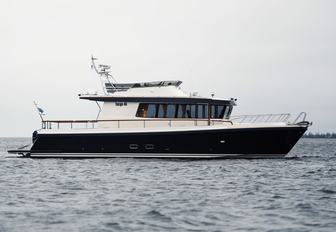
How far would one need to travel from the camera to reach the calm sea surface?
13.8m

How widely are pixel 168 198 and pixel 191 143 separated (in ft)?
41.3

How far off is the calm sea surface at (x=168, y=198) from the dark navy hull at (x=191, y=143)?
1.87 meters

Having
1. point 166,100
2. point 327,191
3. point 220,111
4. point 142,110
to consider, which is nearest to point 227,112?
point 220,111

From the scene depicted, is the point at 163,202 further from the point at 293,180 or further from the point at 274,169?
the point at 274,169

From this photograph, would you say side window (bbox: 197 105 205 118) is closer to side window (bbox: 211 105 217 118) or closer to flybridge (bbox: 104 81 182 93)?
side window (bbox: 211 105 217 118)

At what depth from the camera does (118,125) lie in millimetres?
32125

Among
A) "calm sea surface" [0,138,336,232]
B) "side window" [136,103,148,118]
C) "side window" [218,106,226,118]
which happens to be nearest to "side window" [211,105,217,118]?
"side window" [218,106,226,118]

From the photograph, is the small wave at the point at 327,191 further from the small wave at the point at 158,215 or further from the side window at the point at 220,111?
the side window at the point at 220,111

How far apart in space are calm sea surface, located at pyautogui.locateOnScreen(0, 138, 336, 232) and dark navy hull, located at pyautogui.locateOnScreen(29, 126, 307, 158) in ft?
6.13

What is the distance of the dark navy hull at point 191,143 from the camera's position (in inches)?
1174

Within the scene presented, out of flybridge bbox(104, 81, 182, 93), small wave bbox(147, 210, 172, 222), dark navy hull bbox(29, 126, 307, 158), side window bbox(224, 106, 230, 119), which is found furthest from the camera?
flybridge bbox(104, 81, 182, 93)

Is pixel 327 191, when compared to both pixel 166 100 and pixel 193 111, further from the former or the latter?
pixel 166 100

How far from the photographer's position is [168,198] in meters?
17.6

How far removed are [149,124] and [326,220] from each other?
18555mm
